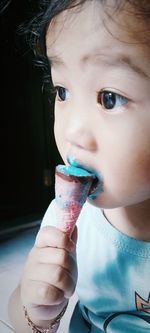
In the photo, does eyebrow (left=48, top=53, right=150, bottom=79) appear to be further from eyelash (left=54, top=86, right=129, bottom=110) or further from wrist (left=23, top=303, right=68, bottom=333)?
wrist (left=23, top=303, right=68, bottom=333)

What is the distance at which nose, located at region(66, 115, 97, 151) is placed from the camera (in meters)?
0.44

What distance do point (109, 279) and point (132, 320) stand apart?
64 mm

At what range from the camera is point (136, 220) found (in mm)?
566

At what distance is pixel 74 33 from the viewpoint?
432mm

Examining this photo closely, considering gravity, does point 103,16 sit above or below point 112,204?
above

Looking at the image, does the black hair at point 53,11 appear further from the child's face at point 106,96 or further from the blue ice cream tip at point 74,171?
the blue ice cream tip at point 74,171

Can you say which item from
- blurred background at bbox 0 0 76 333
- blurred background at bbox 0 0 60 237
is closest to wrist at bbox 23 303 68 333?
blurred background at bbox 0 0 76 333

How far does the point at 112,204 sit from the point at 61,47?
185 millimetres

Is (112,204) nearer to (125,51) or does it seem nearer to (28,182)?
(125,51)

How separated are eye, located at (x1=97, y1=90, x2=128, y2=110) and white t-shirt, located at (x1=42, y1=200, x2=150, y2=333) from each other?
212 mm

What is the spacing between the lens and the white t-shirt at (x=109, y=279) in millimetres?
560

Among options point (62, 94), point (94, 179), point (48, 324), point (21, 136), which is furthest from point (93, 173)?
point (21, 136)

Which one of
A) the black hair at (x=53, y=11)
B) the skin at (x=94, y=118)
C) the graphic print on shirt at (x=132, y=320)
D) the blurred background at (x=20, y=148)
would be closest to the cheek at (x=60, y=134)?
the skin at (x=94, y=118)

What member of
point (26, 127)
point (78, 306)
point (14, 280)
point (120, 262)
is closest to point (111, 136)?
point (120, 262)
